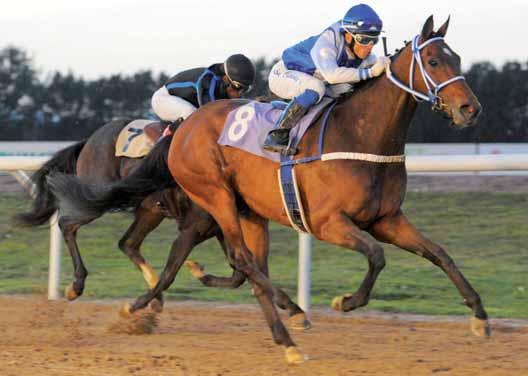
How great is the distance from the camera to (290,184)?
20.3ft

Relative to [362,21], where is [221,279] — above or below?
below

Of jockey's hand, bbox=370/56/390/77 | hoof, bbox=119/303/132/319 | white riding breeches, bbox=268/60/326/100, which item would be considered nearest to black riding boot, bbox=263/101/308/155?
white riding breeches, bbox=268/60/326/100

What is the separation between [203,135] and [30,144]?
11867 mm

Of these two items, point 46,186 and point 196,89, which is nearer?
point 196,89

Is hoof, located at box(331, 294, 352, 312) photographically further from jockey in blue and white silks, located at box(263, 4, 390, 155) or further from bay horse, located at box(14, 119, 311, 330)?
bay horse, located at box(14, 119, 311, 330)

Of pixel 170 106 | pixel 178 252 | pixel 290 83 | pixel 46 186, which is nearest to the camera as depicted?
pixel 290 83

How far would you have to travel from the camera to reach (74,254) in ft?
26.4

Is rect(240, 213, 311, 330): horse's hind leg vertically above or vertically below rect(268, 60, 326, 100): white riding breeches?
below

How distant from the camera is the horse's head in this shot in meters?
5.50

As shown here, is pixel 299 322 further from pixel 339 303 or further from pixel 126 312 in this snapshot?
pixel 126 312

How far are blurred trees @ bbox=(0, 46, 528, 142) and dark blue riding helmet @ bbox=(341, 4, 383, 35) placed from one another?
10.7 meters

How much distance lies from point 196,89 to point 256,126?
1.25m

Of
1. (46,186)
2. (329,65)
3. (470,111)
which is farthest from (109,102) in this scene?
(470,111)

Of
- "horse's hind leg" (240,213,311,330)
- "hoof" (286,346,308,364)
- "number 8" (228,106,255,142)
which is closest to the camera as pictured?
"hoof" (286,346,308,364)
